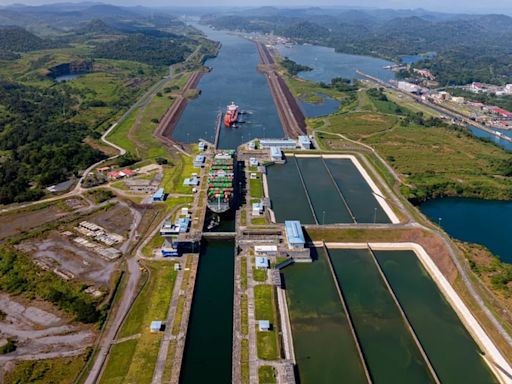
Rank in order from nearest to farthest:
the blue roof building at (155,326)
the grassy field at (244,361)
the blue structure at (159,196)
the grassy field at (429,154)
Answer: the grassy field at (244,361) → the blue roof building at (155,326) → the blue structure at (159,196) → the grassy field at (429,154)

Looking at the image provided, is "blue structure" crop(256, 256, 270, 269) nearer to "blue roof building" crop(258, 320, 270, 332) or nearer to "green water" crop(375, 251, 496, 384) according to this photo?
"blue roof building" crop(258, 320, 270, 332)

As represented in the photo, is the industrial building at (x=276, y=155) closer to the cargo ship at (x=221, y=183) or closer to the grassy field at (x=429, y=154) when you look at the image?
the cargo ship at (x=221, y=183)

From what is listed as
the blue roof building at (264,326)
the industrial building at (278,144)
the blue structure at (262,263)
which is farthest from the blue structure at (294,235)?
the industrial building at (278,144)

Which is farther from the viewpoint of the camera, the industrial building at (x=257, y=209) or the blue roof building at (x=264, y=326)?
the industrial building at (x=257, y=209)

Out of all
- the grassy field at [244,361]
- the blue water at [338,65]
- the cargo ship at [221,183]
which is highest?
the blue water at [338,65]

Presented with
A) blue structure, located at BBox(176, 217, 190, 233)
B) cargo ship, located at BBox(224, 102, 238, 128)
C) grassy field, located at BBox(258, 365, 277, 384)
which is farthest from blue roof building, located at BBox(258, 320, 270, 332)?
cargo ship, located at BBox(224, 102, 238, 128)

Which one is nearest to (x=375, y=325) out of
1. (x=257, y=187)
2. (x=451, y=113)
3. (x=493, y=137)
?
(x=257, y=187)

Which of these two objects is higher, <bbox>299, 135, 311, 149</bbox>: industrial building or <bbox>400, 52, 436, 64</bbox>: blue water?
<bbox>400, 52, 436, 64</bbox>: blue water
